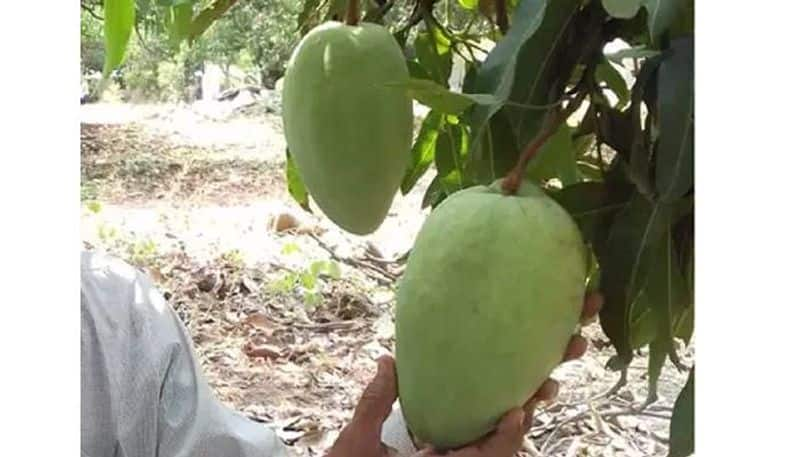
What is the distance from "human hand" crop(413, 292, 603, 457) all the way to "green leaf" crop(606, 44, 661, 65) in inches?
4.0

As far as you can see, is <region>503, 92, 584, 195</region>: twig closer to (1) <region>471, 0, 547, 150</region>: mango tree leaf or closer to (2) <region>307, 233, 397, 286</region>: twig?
(1) <region>471, 0, 547, 150</region>: mango tree leaf

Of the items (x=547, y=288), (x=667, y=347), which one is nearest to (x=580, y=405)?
(x=667, y=347)

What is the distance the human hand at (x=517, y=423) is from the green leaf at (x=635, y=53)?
4.0 inches

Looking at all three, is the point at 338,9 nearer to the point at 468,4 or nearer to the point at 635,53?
the point at 468,4

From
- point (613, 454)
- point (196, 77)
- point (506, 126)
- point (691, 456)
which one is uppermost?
point (506, 126)

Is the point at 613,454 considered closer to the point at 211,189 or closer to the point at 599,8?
the point at 211,189

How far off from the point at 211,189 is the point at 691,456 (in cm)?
200

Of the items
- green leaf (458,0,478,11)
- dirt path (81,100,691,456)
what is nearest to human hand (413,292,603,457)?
green leaf (458,0,478,11)

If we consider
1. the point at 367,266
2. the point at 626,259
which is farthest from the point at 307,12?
the point at 367,266

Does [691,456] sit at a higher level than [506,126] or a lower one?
lower

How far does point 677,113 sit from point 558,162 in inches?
6.4

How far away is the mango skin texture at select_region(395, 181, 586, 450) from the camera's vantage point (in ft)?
1.55

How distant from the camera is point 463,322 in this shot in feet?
1.56
